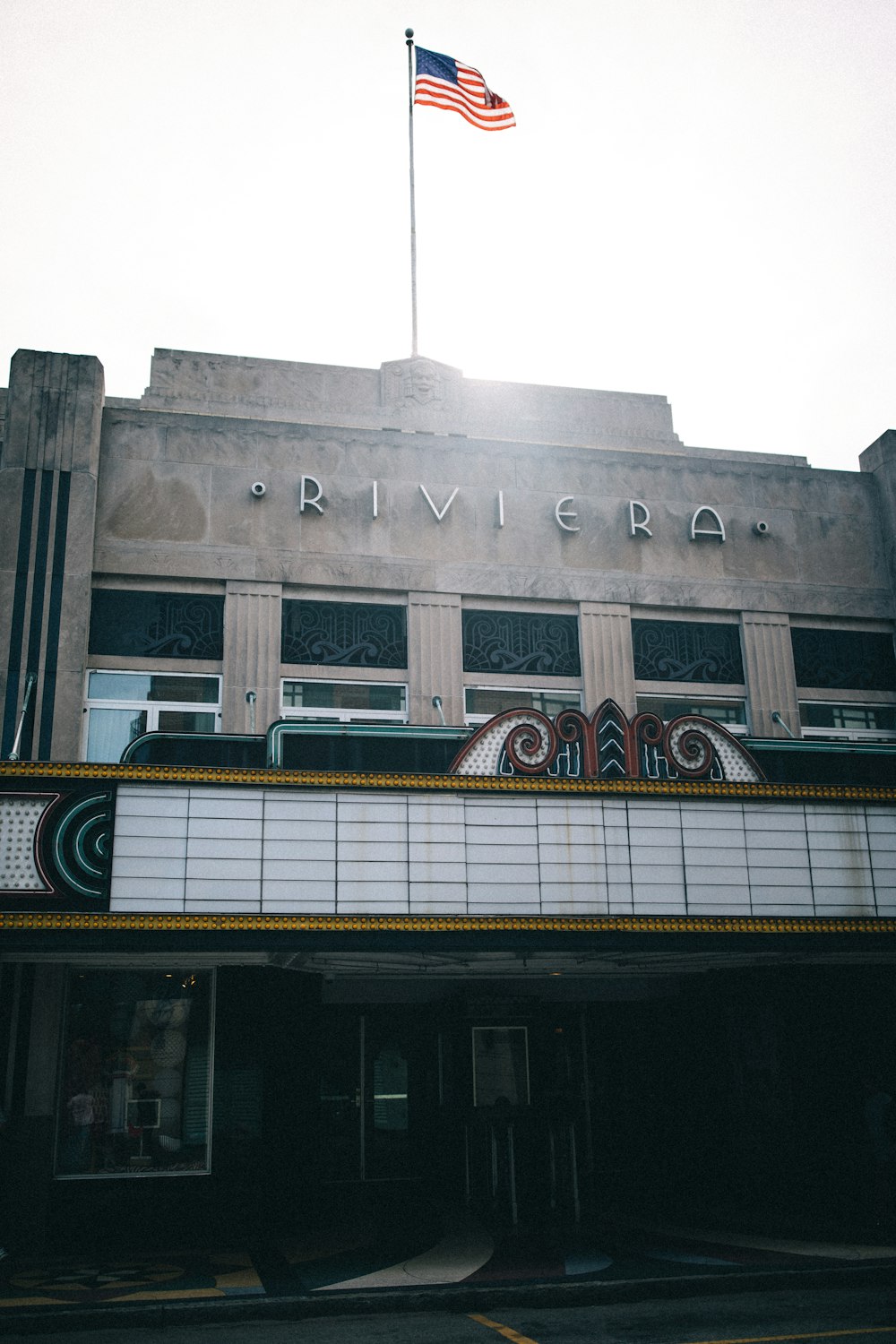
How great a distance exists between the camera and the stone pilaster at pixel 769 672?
18688mm

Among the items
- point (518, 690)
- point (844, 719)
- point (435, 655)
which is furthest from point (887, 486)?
point (435, 655)

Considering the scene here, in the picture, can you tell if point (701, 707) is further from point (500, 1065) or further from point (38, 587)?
point (38, 587)

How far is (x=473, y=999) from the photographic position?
17.0 meters

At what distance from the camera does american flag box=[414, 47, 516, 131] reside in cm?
2144

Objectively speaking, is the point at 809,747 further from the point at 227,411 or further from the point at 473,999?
the point at 227,411

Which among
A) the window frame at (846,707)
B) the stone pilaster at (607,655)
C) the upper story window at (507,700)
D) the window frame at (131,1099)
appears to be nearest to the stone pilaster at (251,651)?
the upper story window at (507,700)

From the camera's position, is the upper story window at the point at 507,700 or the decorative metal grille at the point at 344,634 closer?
the decorative metal grille at the point at 344,634

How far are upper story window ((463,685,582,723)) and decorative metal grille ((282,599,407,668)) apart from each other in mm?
1169

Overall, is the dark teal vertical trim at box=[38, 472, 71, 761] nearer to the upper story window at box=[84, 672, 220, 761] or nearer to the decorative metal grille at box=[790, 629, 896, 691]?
the upper story window at box=[84, 672, 220, 761]

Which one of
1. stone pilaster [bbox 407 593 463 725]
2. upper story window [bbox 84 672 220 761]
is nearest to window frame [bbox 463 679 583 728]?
stone pilaster [bbox 407 593 463 725]

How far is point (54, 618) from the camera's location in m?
16.4

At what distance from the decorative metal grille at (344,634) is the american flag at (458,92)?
32.5ft

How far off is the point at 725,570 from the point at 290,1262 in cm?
1192

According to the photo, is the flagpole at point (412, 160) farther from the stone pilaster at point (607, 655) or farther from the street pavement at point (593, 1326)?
the street pavement at point (593, 1326)
